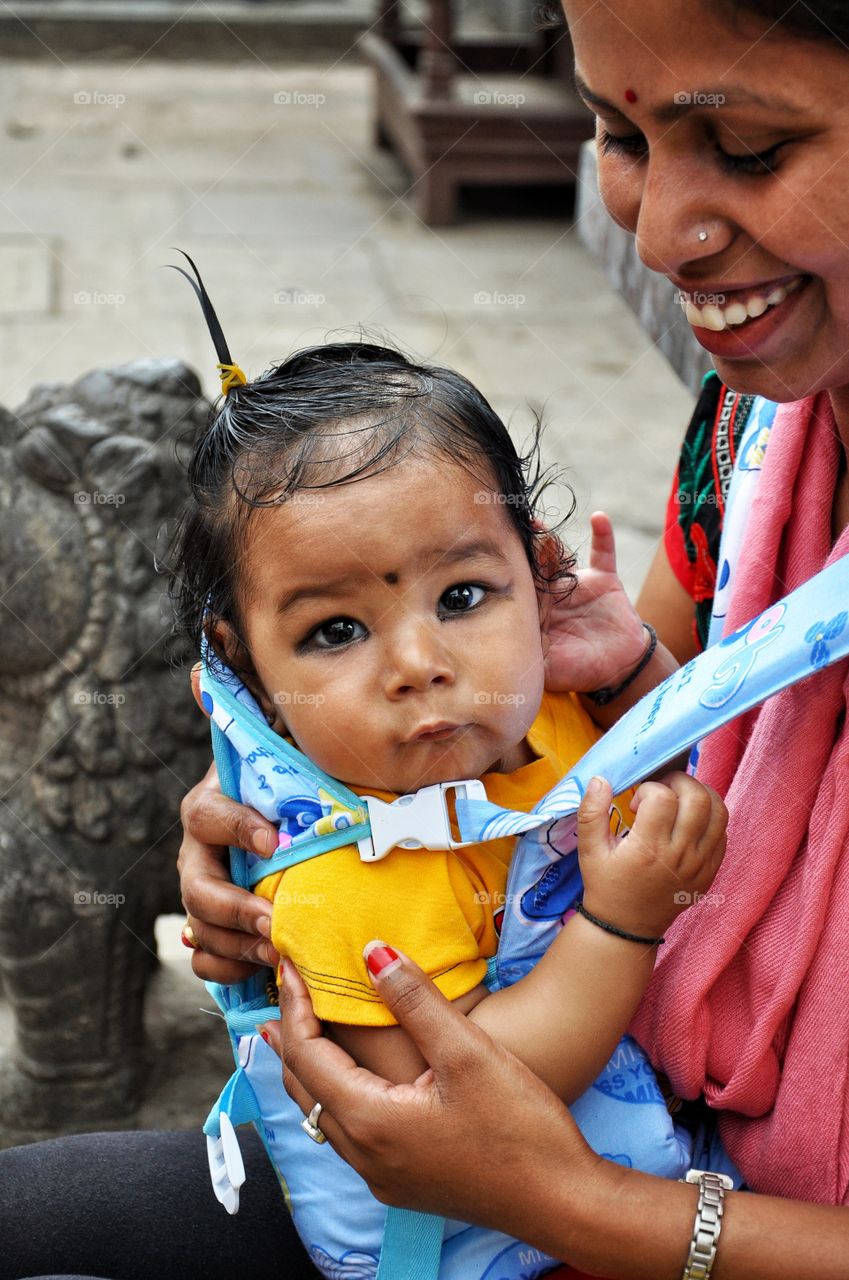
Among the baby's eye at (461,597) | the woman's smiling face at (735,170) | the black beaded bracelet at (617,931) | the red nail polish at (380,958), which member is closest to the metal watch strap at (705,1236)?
the black beaded bracelet at (617,931)

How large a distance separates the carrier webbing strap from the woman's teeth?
832 millimetres

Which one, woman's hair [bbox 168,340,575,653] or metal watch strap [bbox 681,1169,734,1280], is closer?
metal watch strap [bbox 681,1169,734,1280]

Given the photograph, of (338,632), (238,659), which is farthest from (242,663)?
(338,632)

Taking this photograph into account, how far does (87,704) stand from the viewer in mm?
2164

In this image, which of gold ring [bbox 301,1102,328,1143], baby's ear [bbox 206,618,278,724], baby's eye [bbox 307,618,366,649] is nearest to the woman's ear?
baby's ear [bbox 206,618,278,724]

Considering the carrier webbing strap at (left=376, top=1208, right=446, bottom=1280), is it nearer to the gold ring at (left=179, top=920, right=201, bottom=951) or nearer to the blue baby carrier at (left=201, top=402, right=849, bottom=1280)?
the blue baby carrier at (left=201, top=402, right=849, bottom=1280)

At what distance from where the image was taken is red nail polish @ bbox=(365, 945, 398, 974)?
1263 mm

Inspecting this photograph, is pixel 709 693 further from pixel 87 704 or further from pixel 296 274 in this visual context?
pixel 296 274

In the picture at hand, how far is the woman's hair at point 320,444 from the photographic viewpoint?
4.60 feet

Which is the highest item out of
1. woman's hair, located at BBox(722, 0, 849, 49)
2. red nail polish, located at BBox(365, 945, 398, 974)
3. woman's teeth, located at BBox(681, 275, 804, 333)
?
woman's hair, located at BBox(722, 0, 849, 49)

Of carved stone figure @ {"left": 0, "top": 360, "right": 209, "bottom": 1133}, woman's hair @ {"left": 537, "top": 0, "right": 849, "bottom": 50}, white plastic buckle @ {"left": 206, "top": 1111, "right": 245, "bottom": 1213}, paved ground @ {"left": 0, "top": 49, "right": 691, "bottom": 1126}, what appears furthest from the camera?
paved ground @ {"left": 0, "top": 49, "right": 691, "bottom": 1126}

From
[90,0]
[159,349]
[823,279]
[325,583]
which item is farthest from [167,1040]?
[90,0]

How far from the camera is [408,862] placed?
1.35 metres

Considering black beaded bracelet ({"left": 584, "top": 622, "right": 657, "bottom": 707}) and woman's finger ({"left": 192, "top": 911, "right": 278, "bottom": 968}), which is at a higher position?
black beaded bracelet ({"left": 584, "top": 622, "right": 657, "bottom": 707})
